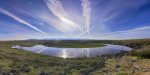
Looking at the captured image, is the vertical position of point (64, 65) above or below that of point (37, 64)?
below

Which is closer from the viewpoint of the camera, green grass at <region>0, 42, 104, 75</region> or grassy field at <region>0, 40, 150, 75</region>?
grassy field at <region>0, 40, 150, 75</region>

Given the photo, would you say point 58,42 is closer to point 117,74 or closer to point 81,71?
point 81,71

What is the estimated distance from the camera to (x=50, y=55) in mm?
87875

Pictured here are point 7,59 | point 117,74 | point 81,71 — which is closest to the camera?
point 117,74

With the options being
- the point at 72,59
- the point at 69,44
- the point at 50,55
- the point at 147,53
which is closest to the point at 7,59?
→ the point at 50,55

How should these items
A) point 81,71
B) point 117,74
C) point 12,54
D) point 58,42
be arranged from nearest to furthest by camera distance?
1. point 117,74
2. point 81,71
3. point 12,54
4. point 58,42

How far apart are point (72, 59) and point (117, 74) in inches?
1234

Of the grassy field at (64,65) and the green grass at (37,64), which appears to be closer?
the grassy field at (64,65)

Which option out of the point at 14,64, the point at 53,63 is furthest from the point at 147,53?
the point at 14,64

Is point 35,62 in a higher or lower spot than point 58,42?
→ lower

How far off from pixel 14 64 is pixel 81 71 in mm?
24297

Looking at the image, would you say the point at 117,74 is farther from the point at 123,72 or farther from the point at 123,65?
the point at 123,65

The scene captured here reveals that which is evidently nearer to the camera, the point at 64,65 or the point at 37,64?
the point at 64,65

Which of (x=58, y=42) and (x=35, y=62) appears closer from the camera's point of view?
(x=35, y=62)
